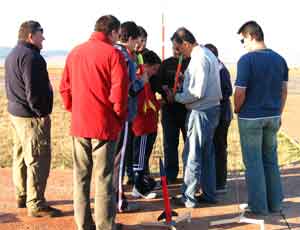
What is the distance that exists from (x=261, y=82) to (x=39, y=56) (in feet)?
7.80

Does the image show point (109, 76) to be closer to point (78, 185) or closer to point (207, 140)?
point (78, 185)

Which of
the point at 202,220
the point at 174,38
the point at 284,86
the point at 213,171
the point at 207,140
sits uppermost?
the point at 174,38

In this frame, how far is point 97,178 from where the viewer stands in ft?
15.5

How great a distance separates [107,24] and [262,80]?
72.8 inches

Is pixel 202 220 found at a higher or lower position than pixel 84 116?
lower

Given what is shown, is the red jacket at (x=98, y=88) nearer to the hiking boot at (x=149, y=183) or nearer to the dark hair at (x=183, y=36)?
the dark hair at (x=183, y=36)

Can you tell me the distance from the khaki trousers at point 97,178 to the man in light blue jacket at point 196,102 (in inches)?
52.0

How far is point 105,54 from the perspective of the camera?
4.45 meters

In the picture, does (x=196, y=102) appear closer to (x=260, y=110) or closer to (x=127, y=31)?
(x=260, y=110)

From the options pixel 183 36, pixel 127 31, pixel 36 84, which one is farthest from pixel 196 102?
pixel 36 84

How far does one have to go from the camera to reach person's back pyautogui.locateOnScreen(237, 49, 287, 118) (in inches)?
211

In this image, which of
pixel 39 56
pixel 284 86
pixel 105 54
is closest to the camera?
pixel 105 54

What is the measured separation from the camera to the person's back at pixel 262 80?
5367mm

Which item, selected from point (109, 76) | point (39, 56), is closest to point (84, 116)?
point (109, 76)
